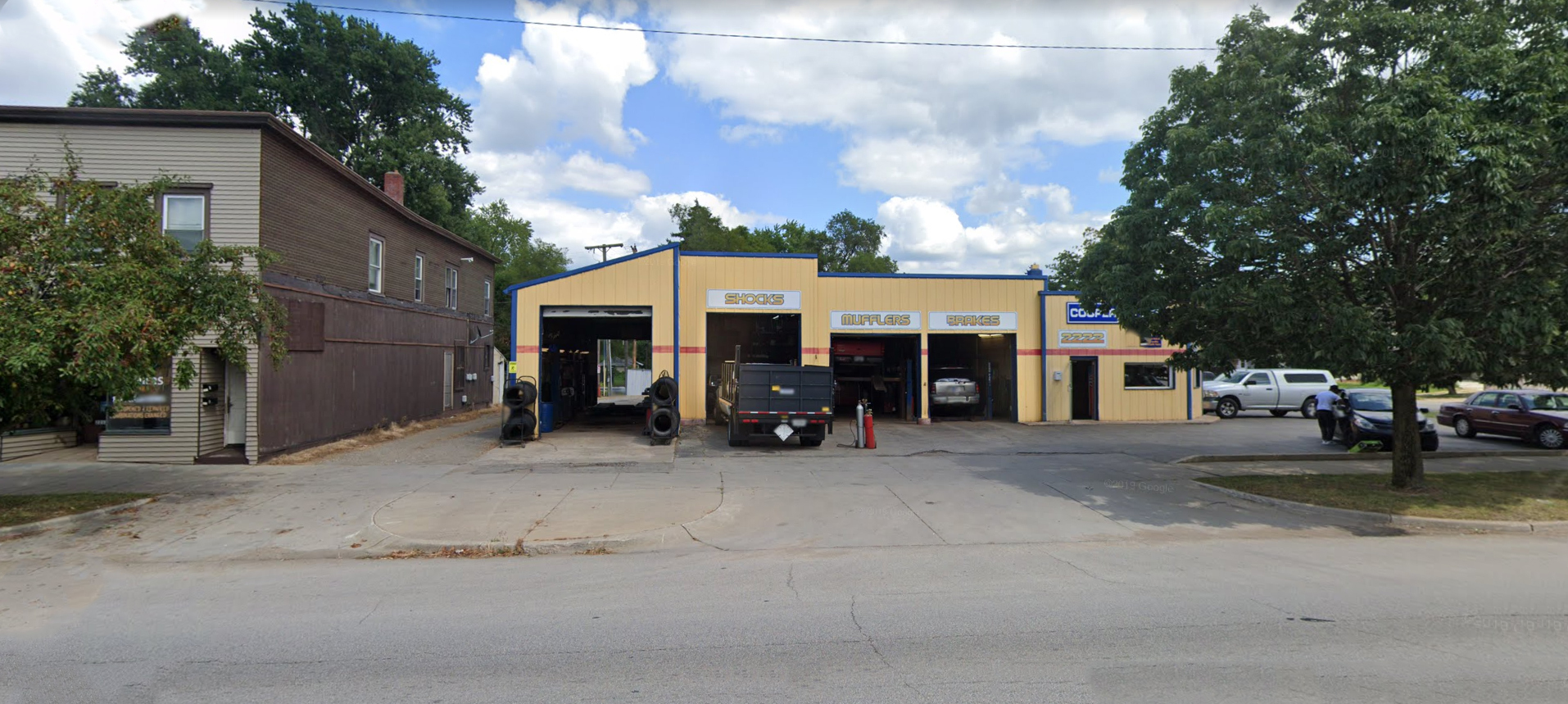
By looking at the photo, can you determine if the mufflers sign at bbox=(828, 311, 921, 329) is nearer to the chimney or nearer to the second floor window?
the second floor window

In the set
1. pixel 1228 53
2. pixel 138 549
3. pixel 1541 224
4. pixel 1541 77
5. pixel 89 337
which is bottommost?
pixel 138 549

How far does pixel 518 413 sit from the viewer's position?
56.9 ft

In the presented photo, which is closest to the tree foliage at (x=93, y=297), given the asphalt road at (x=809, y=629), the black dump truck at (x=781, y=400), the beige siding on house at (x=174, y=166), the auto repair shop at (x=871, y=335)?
the asphalt road at (x=809, y=629)

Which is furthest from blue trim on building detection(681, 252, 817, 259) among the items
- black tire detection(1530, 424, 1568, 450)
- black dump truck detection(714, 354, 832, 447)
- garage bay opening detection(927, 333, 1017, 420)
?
black tire detection(1530, 424, 1568, 450)

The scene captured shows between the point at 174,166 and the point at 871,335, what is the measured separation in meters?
17.4

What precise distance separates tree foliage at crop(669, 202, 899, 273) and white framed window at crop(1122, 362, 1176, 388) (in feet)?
131

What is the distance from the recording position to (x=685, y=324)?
21.9m

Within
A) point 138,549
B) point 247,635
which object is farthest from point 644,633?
point 138,549

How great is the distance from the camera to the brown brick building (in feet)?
46.1

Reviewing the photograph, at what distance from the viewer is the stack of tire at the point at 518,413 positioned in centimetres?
1719

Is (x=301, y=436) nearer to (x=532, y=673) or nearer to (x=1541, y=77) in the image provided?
(x=532, y=673)

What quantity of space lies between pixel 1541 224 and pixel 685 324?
56.8 ft

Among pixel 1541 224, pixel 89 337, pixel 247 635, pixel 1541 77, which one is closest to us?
pixel 247 635

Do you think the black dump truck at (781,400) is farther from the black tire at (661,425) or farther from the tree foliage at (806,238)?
the tree foliage at (806,238)
